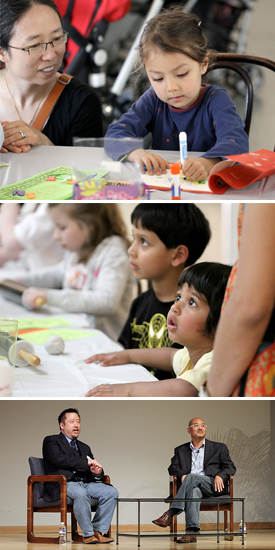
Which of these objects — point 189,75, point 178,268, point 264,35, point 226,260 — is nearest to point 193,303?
point 178,268

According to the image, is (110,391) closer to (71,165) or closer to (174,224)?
(71,165)

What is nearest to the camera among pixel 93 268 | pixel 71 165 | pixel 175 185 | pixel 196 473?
pixel 175 185

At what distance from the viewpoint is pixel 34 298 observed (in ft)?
8.35

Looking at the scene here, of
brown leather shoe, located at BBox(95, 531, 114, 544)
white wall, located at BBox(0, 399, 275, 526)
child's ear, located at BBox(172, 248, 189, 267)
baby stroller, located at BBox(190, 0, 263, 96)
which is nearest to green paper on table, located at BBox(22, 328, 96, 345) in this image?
child's ear, located at BBox(172, 248, 189, 267)

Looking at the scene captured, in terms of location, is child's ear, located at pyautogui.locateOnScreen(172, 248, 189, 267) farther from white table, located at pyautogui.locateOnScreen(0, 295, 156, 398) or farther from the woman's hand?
the woman's hand

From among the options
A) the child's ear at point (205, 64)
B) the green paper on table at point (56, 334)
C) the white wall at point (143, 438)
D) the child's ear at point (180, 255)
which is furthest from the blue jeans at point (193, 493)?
the child's ear at point (205, 64)

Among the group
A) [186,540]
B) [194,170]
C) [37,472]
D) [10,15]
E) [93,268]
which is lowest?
[186,540]

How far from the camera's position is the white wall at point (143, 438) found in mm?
3012

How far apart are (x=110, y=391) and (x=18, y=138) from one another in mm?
653

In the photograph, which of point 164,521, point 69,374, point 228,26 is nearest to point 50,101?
point 69,374

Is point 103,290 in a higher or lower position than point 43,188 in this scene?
lower

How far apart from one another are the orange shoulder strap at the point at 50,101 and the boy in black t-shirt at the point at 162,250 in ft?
1.27

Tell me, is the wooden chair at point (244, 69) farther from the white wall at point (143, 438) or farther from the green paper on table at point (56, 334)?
the white wall at point (143, 438)

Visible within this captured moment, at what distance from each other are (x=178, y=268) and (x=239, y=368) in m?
0.89
